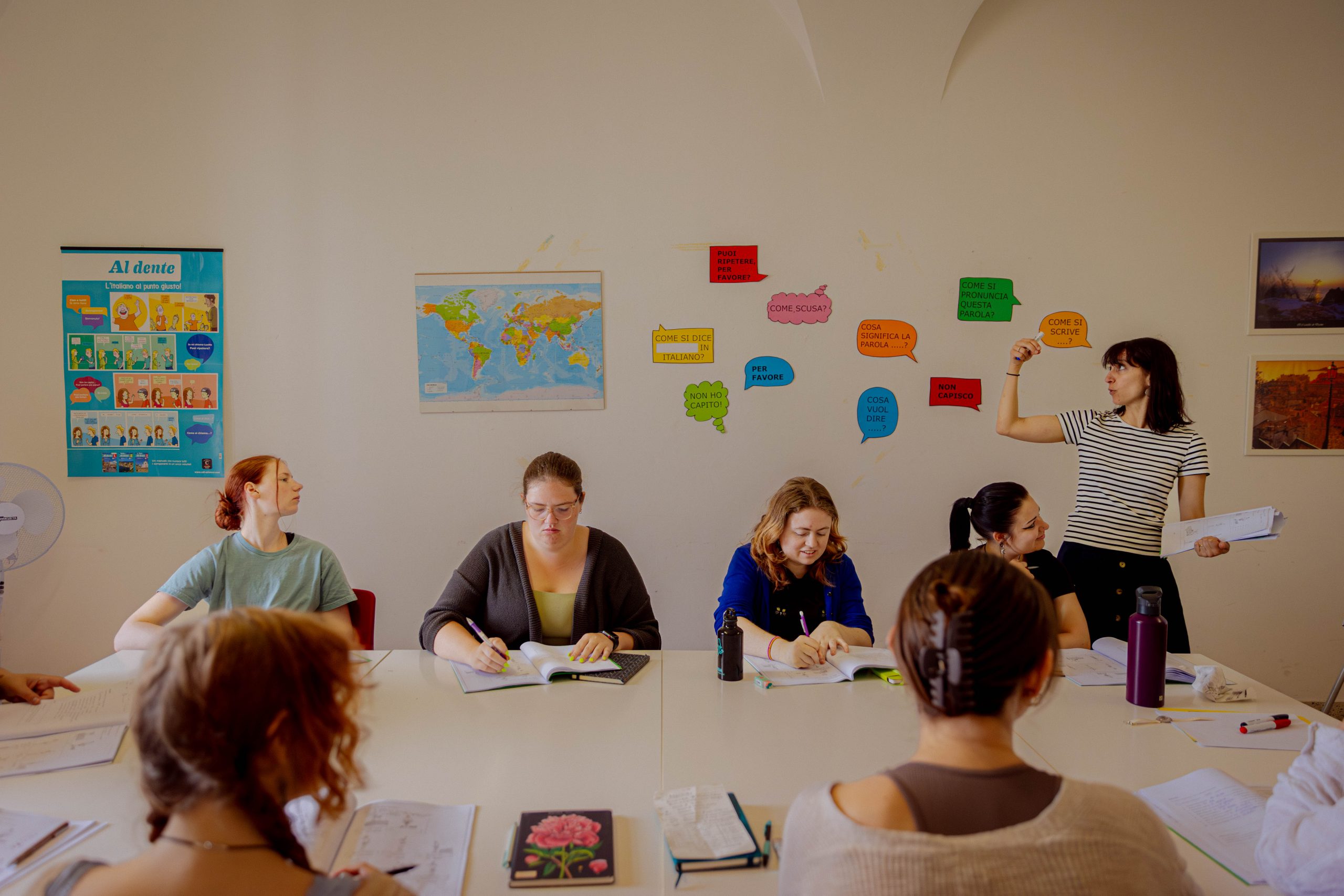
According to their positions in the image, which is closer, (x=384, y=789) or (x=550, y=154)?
(x=384, y=789)

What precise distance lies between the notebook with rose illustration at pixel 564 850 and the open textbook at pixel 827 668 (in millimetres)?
766

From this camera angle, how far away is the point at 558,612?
2361 millimetres

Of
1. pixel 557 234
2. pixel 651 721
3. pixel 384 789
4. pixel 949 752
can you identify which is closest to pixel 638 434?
pixel 557 234

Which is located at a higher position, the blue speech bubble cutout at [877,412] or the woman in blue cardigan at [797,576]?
the blue speech bubble cutout at [877,412]

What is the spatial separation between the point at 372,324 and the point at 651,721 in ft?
7.48

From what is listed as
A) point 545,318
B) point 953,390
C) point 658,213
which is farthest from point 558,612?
point 953,390

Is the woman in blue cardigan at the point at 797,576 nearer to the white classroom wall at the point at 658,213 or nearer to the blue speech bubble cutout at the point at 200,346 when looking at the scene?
the white classroom wall at the point at 658,213

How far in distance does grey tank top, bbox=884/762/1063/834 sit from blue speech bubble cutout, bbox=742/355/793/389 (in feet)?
8.15

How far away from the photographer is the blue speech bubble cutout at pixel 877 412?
130 inches

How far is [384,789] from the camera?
139 cm

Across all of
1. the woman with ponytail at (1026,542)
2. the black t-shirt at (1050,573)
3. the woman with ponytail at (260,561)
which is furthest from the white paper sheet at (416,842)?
the black t-shirt at (1050,573)

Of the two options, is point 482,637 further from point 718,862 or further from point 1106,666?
point 1106,666

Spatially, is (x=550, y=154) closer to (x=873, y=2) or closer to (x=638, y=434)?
(x=638, y=434)

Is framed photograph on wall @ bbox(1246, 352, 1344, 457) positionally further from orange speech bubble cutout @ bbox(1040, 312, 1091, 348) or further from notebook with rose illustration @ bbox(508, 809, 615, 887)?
notebook with rose illustration @ bbox(508, 809, 615, 887)
